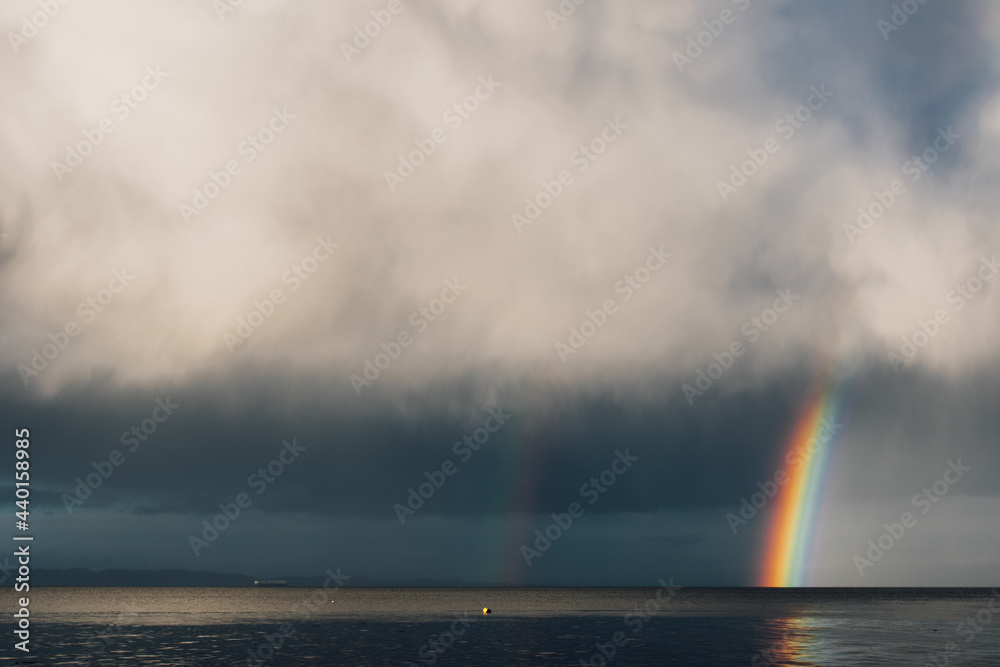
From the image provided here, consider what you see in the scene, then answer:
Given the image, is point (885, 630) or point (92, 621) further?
point (92, 621)

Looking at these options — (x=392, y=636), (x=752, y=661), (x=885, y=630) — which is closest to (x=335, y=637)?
(x=392, y=636)

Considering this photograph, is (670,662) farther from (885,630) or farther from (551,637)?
(885,630)

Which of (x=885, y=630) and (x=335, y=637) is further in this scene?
(x=885, y=630)

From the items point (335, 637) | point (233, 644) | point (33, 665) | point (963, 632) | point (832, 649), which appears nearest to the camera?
point (33, 665)

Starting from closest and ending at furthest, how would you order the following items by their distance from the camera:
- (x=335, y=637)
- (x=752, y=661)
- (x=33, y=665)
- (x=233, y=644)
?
(x=33, y=665), (x=752, y=661), (x=233, y=644), (x=335, y=637)

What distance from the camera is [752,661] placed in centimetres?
7806

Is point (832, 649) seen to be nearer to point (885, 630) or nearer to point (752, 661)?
point (752, 661)

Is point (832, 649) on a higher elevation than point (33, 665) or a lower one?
lower

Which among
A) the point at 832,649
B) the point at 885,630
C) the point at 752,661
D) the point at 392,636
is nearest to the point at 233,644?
the point at 392,636

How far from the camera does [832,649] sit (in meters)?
89.4

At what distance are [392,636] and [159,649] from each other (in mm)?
32054

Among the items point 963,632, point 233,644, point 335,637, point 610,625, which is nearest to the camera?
point 233,644

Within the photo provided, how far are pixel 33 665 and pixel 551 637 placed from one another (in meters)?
61.4

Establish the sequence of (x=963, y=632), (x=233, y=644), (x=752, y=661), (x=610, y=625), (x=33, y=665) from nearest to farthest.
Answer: (x=33, y=665) < (x=752, y=661) < (x=233, y=644) < (x=963, y=632) < (x=610, y=625)
